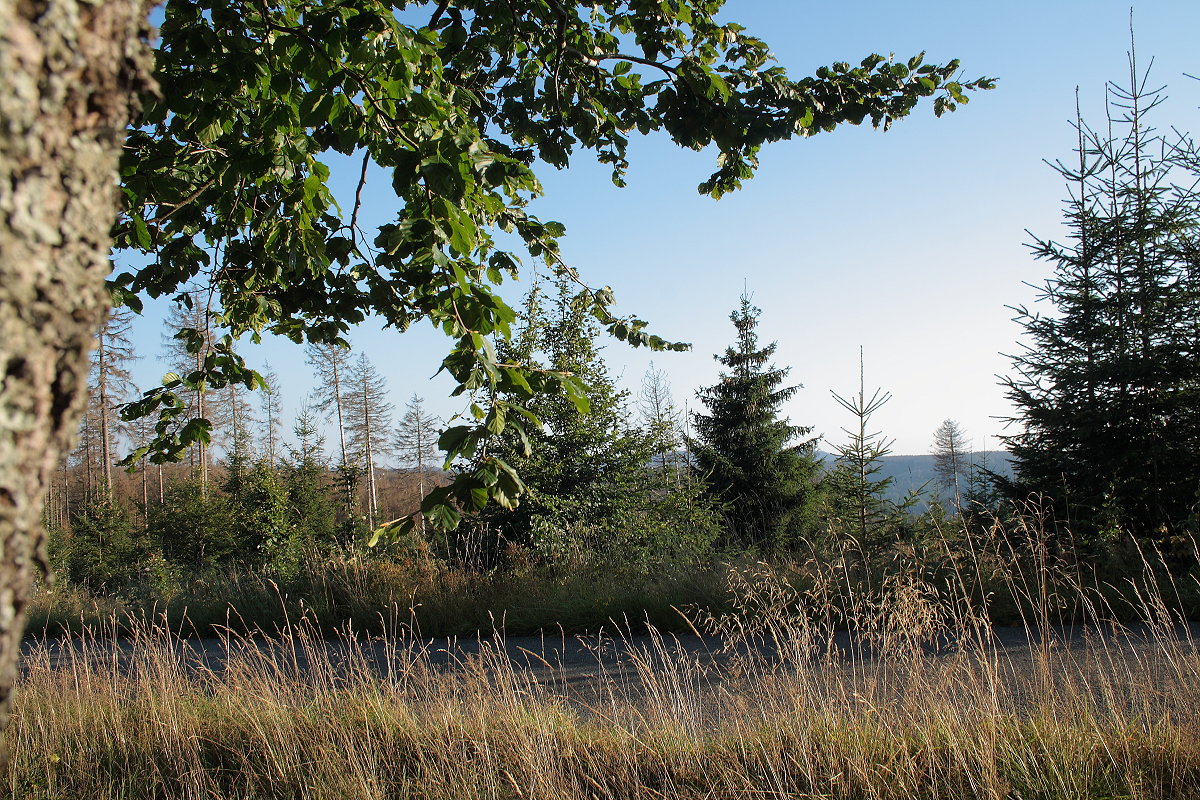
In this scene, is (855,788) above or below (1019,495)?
below

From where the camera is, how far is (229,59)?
8.13ft

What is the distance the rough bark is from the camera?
80 centimetres

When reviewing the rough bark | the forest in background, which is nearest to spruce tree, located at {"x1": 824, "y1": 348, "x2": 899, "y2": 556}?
the forest in background

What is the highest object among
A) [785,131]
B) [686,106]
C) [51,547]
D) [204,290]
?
[686,106]

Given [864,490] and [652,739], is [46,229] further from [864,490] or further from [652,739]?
[864,490]

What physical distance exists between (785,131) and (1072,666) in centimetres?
384

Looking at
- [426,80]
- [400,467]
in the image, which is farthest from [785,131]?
[400,467]

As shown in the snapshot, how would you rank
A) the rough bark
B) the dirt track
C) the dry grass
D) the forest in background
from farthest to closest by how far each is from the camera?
the forest in background → the dirt track → the dry grass → the rough bark

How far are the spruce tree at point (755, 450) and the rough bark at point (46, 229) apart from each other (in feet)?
62.8

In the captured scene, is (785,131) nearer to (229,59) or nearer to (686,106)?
(686,106)

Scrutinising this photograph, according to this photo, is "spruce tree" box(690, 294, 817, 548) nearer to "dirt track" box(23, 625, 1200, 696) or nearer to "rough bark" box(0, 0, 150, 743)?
"dirt track" box(23, 625, 1200, 696)

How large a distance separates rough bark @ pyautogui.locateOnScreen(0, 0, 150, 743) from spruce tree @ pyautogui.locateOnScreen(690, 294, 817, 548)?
19136 millimetres

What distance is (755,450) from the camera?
20.5m

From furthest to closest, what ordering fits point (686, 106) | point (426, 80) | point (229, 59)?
point (686, 106) → point (426, 80) → point (229, 59)
